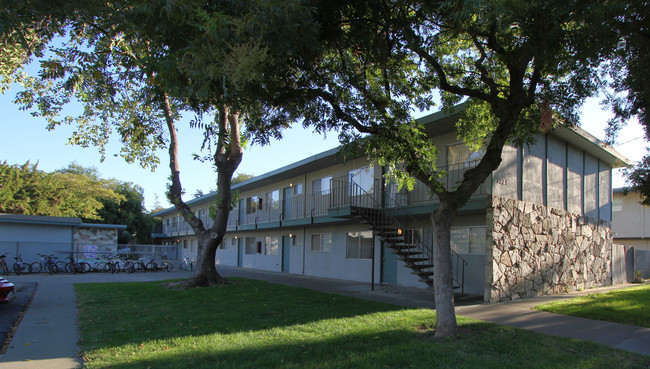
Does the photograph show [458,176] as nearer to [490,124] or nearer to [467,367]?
[490,124]

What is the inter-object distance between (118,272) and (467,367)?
845 inches

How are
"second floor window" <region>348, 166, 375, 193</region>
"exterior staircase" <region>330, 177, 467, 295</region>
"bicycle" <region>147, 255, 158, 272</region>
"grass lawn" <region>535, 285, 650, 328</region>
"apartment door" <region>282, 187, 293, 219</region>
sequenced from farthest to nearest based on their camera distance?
"bicycle" <region>147, 255, 158, 272</region>
"apartment door" <region>282, 187, 293, 219</region>
"second floor window" <region>348, 166, 375, 193</region>
"exterior staircase" <region>330, 177, 467, 295</region>
"grass lawn" <region>535, 285, 650, 328</region>

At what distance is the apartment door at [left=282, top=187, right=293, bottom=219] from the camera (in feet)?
73.6

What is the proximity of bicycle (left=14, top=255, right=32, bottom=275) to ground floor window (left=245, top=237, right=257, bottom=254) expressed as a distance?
11660mm

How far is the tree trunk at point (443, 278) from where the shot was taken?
23.0ft

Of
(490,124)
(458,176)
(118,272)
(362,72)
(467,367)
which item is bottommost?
(118,272)

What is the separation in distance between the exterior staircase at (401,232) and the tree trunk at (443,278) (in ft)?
15.2

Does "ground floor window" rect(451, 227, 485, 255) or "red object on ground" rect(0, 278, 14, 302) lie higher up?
"ground floor window" rect(451, 227, 485, 255)

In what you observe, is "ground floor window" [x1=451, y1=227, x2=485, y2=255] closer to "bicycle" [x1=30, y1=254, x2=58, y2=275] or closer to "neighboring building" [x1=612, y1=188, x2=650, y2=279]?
"neighboring building" [x1=612, y1=188, x2=650, y2=279]

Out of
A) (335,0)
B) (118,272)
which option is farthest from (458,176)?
(118,272)

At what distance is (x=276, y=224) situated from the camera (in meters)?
22.1

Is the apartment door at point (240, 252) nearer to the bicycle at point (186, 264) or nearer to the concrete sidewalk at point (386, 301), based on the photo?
the bicycle at point (186, 264)

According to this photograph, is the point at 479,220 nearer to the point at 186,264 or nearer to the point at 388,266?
the point at 388,266

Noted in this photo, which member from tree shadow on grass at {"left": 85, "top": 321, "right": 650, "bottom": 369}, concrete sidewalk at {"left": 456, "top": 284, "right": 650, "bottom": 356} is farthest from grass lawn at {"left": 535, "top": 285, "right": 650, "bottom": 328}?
tree shadow on grass at {"left": 85, "top": 321, "right": 650, "bottom": 369}
